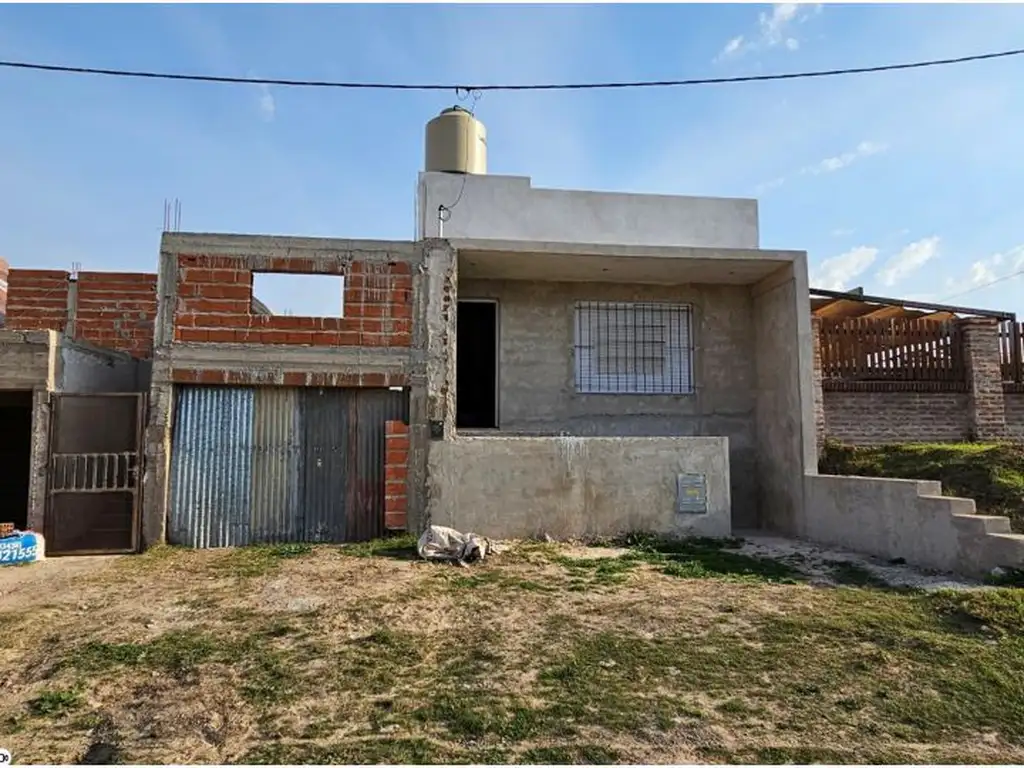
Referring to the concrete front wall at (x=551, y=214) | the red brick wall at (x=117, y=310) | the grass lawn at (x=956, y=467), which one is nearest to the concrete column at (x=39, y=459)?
the red brick wall at (x=117, y=310)

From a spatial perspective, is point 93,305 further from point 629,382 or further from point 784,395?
point 784,395

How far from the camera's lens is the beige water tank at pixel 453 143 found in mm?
14250

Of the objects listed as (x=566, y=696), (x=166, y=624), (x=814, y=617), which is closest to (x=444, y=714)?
(x=566, y=696)

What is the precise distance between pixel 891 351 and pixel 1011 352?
7.17 ft

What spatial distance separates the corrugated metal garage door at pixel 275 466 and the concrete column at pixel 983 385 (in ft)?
31.5

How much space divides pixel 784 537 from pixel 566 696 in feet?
22.3

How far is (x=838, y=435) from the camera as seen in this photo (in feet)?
35.6

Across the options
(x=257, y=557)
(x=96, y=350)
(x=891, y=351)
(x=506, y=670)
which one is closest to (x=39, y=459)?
(x=96, y=350)

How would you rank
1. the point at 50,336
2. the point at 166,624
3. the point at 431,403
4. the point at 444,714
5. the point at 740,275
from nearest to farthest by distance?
the point at 444,714 < the point at 166,624 < the point at 50,336 < the point at 431,403 < the point at 740,275

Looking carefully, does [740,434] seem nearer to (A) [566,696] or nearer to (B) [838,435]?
(B) [838,435]

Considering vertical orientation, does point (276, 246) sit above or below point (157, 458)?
above

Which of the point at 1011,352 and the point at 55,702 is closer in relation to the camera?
the point at 55,702

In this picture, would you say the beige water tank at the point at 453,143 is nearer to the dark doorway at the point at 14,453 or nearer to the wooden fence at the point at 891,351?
the wooden fence at the point at 891,351

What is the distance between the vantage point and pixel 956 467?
8.73m
